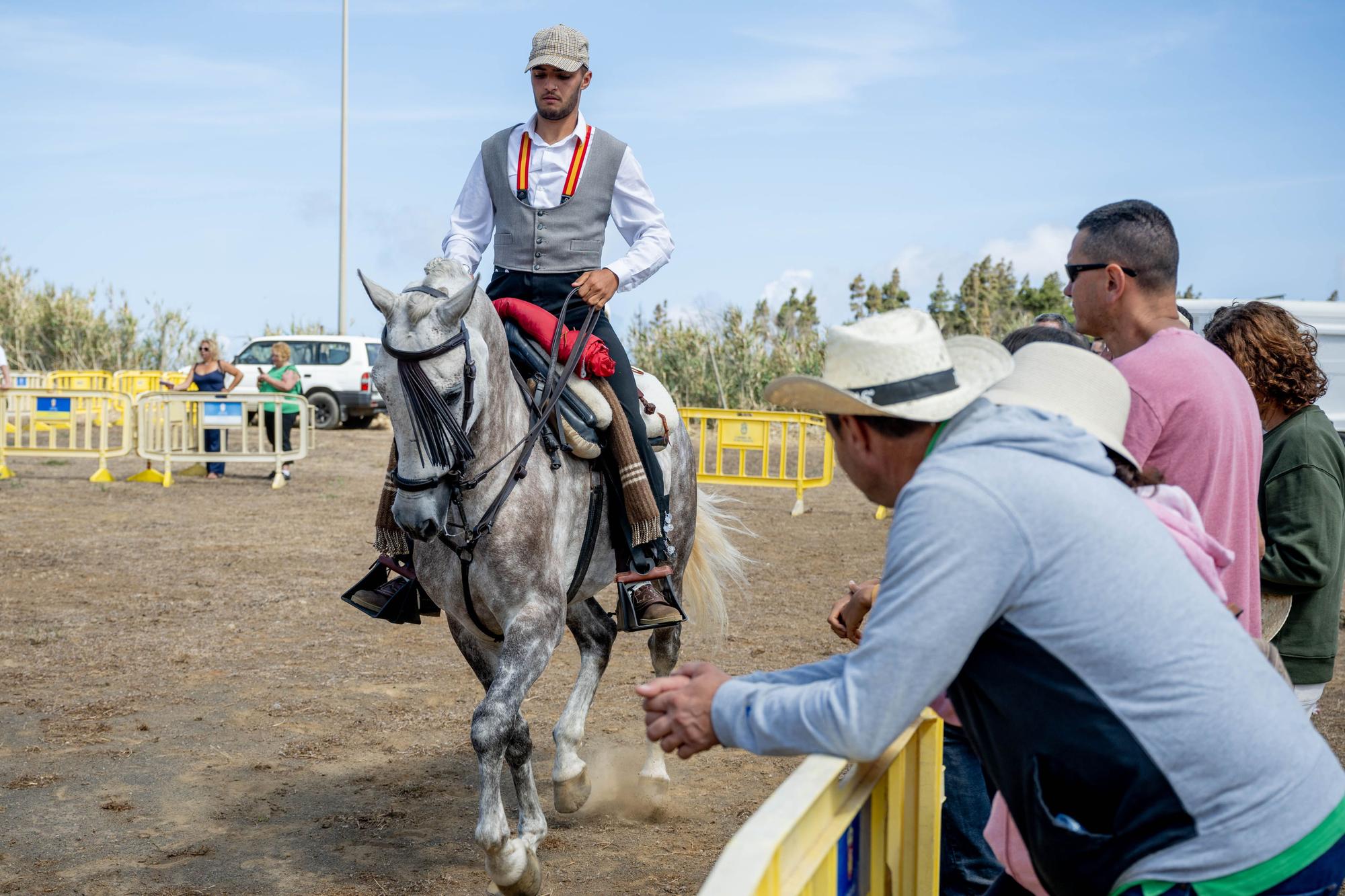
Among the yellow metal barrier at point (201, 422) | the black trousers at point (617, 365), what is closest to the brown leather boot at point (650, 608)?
the black trousers at point (617, 365)

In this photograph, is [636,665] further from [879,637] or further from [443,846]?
[879,637]

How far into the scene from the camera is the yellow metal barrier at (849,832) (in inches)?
62.1

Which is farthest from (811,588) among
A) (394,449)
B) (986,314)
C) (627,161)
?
(986,314)

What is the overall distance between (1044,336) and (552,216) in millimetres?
2442

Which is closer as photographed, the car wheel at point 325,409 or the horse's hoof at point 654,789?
the horse's hoof at point 654,789

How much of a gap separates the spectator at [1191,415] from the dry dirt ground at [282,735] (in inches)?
105

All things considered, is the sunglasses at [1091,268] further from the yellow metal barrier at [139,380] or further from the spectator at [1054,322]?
the yellow metal barrier at [139,380]

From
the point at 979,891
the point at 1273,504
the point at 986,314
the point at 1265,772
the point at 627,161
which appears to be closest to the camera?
the point at 1265,772

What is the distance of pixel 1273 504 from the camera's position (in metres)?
3.60

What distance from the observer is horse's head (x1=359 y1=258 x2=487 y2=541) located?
420 centimetres

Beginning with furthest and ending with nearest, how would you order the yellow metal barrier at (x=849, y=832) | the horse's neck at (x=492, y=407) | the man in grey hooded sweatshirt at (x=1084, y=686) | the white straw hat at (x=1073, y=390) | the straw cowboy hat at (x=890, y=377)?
the horse's neck at (x=492, y=407)
the white straw hat at (x=1073, y=390)
the straw cowboy hat at (x=890, y=377)
the man in grey hooded sweatshirt at (x=1084, y=686)
the yellow metal barrier at (x=849, y=832)

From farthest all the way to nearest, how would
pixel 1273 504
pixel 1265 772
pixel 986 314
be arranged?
pixel 986 314, pixel 1273 504, pixel 1265 772

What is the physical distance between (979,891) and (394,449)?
2492mm

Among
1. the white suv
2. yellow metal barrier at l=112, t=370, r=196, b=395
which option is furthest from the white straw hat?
the white suv
